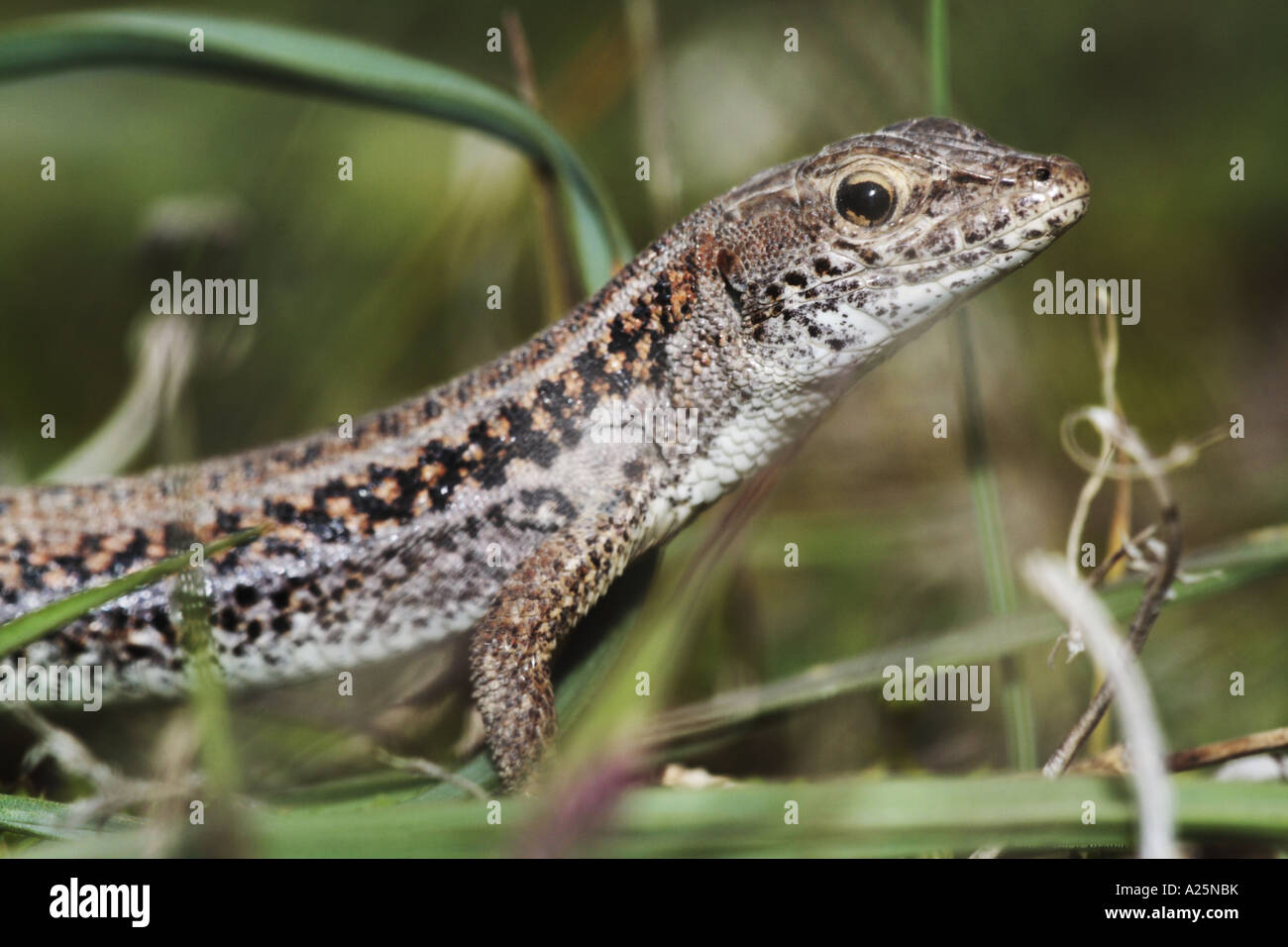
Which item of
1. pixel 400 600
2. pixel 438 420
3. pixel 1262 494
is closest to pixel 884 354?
pixel 438 420

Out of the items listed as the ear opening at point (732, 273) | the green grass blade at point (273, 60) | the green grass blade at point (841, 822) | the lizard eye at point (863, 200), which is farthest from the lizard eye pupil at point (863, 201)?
the green grass blade at point (841, 822)

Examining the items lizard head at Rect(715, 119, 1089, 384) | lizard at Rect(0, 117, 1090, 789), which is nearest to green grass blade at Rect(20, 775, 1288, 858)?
lizard at Rect(0, 117, 1090, 789)

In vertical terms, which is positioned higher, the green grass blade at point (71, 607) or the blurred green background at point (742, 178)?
the blurred green background at point (742, 178)

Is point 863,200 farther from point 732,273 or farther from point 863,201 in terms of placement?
point 732,273

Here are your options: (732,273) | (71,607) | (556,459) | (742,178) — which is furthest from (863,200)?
(742,178)

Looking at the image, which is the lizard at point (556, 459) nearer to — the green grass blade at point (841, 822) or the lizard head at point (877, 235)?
the lizard head at point (877, 235)

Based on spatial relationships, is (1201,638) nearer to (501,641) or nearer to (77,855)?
(501,641)
